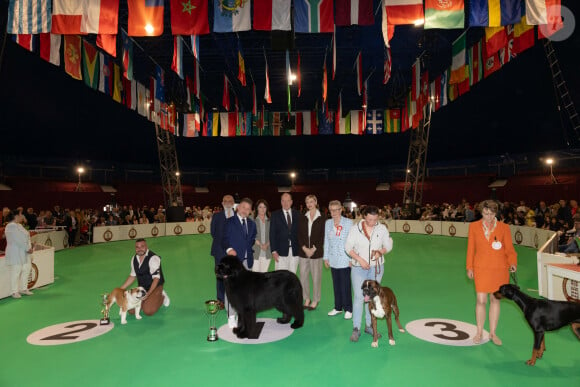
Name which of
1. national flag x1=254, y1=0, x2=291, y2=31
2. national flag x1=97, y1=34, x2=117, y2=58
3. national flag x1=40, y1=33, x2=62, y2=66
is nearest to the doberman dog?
national flag x1=254, y1=0, x2=291, y2=31

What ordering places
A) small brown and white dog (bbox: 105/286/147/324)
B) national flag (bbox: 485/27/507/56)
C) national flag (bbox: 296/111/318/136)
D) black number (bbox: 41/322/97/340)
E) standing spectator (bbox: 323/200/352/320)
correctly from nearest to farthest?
1. black number (bbox: 41/322/97/340)
2. standing spectator (bbox: 323/200/352/320)
3. small brown and white dog (bbox: 105/286/147/324)
4. national flag (bbox: 485/27/507/56)
5. national flag (bbox: 296/111/318/136)

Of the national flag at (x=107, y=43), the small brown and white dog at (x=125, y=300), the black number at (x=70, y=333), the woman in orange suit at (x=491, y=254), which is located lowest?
the black number at (x=70, y=333)

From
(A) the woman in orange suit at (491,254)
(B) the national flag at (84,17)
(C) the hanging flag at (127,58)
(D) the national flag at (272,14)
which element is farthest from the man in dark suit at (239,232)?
(C) the hanging flag at (127,58)

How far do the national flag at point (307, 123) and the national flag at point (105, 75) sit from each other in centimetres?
1142

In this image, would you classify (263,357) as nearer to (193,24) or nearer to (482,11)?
(193,24)

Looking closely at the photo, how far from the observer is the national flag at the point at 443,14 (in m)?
8.42

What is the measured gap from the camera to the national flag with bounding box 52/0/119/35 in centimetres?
859

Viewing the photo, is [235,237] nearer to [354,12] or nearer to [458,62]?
[354,12]

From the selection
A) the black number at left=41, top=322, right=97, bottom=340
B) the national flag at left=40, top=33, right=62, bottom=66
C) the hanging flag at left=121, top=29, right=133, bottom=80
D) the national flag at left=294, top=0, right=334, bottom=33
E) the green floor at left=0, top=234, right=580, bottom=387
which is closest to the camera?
the green floor at left=0, top=234, right=580, bottom=387

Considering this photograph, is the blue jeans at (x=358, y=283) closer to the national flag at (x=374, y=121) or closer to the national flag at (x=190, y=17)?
the national flag at (x=190, y=17)

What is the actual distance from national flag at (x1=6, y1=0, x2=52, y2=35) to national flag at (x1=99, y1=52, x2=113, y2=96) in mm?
4338

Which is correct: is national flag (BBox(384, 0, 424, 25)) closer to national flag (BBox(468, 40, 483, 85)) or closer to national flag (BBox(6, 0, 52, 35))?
national flag (BBox(468, 40, 483, 85))

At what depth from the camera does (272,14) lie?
9156mm

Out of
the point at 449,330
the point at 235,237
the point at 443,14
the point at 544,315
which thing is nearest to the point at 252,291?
the point at 235,237
